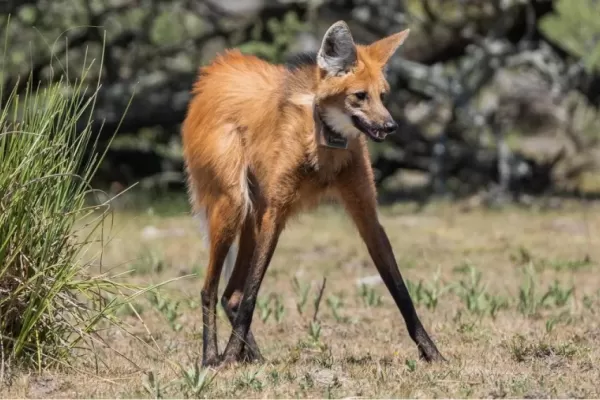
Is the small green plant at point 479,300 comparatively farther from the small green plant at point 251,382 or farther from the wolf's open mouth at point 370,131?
the small green plant at point 251,382

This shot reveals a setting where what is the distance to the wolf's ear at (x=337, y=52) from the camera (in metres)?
4.60

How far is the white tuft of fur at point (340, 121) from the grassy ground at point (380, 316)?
3.13ft

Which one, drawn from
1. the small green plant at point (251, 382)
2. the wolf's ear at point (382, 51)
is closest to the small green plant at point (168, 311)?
the small green plant at point (251, 382)

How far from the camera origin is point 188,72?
442 inches

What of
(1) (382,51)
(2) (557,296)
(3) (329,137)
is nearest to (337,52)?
(1) (382,51)

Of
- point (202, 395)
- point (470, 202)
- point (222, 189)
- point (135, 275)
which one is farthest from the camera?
point (470, 202)

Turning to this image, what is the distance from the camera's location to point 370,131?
455 centimetres

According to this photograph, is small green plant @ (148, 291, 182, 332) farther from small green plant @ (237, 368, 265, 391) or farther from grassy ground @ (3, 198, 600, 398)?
small green plant @ (237, 368, 265, 391)

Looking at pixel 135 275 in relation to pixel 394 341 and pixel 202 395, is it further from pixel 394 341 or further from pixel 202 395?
pixel 202 395

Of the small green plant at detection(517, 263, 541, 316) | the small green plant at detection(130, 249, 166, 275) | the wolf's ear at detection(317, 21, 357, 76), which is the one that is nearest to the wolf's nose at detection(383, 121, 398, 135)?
the wolf's ear at detection(317, 21, 357, 76)

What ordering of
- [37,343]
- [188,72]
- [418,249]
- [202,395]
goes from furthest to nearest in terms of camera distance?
1. [188,72]
2. [418,249]
3. [37,343]
4. [202,395]

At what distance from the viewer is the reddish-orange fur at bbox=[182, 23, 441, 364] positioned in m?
4.68

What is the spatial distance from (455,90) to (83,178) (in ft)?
22.2

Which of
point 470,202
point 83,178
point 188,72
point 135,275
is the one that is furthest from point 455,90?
point 83,178
